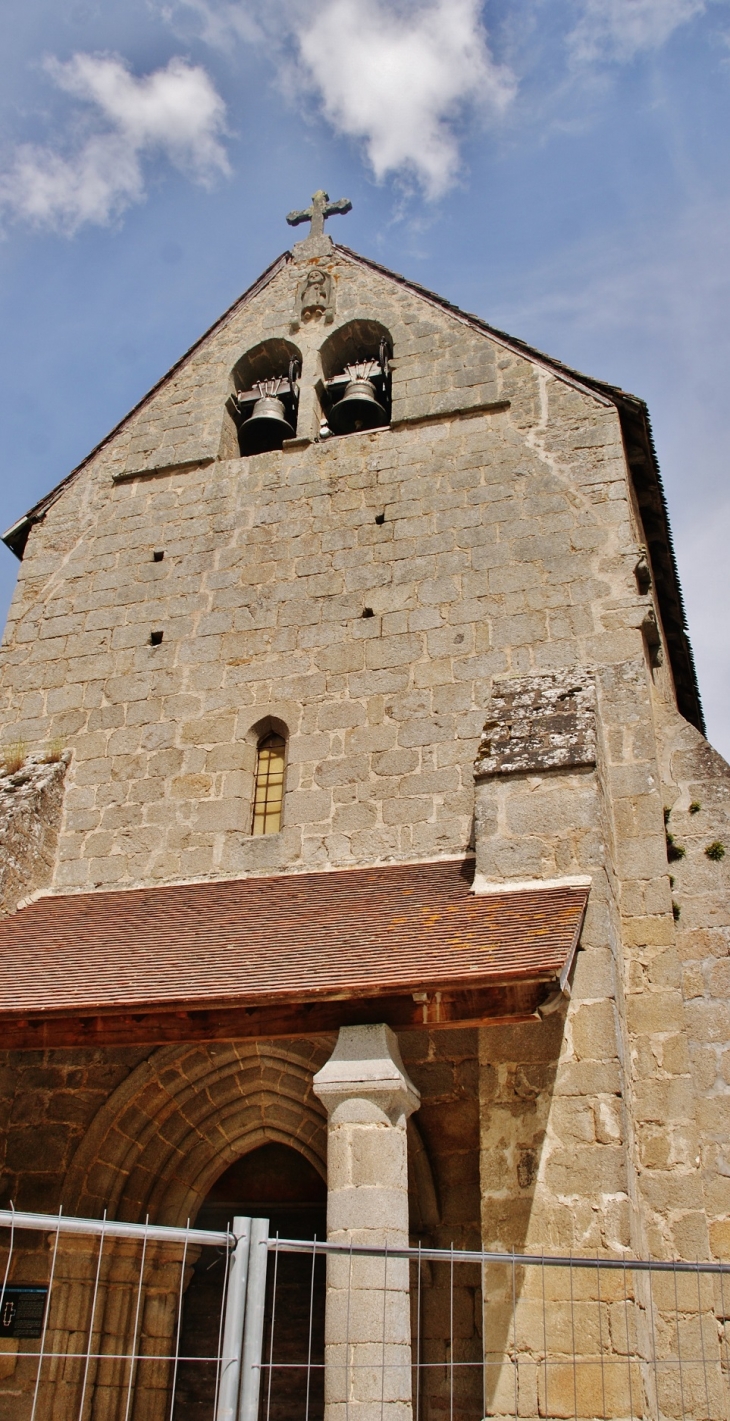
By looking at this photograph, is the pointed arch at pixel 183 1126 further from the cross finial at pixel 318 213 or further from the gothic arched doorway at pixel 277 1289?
the cross finial at pixel 318 213

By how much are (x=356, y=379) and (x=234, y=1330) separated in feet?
27.1

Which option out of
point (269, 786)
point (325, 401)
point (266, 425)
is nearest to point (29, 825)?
point (269, 786)

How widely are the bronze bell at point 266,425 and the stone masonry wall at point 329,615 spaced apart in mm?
345

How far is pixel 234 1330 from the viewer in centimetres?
320

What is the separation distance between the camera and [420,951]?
5.32 metres

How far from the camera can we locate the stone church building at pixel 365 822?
5.30m

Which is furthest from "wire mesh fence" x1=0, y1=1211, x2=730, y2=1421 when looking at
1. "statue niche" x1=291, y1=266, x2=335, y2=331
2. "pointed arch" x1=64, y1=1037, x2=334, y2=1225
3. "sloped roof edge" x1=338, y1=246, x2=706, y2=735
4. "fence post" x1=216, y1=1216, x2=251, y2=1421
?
"statue niche" x1=291, y1=266, x2=335, y2=331

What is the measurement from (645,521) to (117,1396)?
7.52m

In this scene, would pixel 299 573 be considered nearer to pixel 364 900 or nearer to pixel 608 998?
pixel 364 900

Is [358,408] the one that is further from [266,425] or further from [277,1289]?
[277,1289]

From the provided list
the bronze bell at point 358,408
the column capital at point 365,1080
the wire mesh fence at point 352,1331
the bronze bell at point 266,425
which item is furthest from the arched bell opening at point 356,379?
the wire mesh fence at point 352,1331

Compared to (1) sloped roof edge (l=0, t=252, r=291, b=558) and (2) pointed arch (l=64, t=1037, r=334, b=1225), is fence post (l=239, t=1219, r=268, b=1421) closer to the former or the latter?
(2) pointed arch (l=64, t=1037, r=334, b=1225)

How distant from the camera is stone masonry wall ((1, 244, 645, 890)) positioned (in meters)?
7.73

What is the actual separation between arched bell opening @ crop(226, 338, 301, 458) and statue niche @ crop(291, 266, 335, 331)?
333 mm
